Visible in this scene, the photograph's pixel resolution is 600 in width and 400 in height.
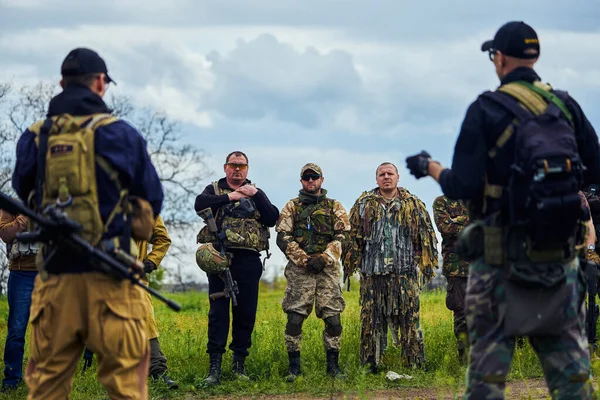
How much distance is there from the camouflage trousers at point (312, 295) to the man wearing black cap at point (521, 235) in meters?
5.58

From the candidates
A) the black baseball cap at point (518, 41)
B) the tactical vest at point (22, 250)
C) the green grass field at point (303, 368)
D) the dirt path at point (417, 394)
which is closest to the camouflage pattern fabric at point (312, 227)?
the green grass field at point (303, 368)

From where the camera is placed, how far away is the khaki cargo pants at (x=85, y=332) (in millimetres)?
5375

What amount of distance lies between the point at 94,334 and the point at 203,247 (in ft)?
16.1

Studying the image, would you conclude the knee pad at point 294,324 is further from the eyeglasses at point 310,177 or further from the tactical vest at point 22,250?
the tactical vest at point 22,250

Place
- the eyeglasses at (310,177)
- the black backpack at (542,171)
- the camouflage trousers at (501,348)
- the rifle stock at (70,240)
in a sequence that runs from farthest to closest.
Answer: the eyeglasses at (310,177)
the rifle stock at (70,240)
the camouflage trousers at (501,348)
the black backpack at (542,171)

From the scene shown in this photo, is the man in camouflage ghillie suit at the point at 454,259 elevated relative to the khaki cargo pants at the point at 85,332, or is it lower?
elevated

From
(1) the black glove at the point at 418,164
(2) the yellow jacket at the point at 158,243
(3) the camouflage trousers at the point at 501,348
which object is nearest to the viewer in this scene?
(3) the camouflage trousers at the point at 501,348

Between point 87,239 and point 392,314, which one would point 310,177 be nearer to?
point 392,314

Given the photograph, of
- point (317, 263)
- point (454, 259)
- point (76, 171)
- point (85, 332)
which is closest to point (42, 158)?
point (76, 171)

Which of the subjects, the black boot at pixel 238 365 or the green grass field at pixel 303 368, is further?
the black boot at pixel 238 365

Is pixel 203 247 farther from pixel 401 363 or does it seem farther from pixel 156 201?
pixel 156 201

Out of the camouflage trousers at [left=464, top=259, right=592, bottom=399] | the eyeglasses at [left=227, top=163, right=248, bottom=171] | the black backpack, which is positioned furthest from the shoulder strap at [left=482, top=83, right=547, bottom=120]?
the eyeglasses at [left=227, top=163, right=248, bottom=171]

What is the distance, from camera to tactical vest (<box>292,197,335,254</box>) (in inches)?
428

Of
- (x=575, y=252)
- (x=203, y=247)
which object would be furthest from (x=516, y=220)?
(x=203, y=247)
